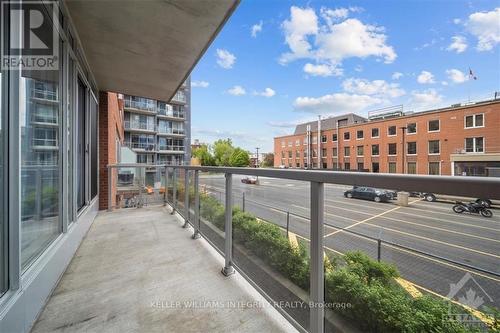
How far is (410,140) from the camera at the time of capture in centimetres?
2553

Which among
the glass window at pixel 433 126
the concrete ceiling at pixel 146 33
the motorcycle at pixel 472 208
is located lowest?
the motorcycle at pixel 472 208

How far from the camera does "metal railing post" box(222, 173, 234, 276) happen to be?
2090mm

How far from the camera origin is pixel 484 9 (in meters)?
21.2

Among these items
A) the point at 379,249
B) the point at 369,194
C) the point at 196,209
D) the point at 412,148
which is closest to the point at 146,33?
the point at 196,209

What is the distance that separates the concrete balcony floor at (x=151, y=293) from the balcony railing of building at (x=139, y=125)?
2593cm

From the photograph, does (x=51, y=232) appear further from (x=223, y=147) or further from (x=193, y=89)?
(x=223, y=147)

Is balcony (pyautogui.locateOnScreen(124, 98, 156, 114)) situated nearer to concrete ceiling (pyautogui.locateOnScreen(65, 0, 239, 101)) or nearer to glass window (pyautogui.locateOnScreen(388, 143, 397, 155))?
concrete ceiling (pyautogui.locateOnScreen(65, 0, 239, 101))

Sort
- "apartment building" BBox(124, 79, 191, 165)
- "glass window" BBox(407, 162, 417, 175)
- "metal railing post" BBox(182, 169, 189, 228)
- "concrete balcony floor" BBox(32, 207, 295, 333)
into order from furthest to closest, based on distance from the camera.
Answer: "apartment building" BBox(124, 79, 191, 165) → "glass window" BBox(407, 162, 417, 175) → "metal railing post" BBox(182, 169, 189, 228) → "concrete balcony floor" BBox(32, 207, 295, 333)

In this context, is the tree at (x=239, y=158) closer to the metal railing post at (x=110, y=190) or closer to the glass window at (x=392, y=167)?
the glass window at (x=392, y=167)

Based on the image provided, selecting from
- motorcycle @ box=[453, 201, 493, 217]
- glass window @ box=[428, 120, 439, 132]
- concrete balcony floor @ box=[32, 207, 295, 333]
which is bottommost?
concrete balcony floor @ box=[32, 207, 295, 333]

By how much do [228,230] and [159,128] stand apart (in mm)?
29177

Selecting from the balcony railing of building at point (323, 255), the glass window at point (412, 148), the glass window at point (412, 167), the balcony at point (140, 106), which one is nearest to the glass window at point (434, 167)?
the glass window at point (412, 167)

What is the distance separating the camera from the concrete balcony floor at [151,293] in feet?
4.77

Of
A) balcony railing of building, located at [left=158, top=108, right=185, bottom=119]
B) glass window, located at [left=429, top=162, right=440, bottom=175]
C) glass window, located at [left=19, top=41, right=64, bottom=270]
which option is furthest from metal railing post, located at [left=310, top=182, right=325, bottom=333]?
balcony railing of building, located at [left=158, top=108, right=185, bottom=119]
